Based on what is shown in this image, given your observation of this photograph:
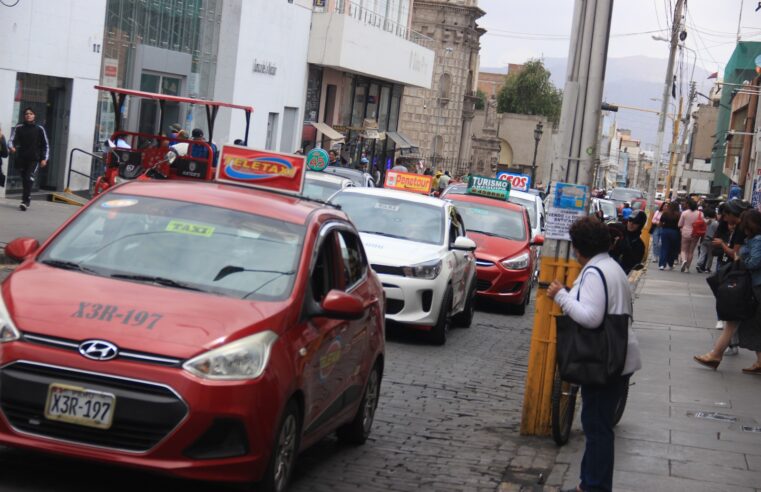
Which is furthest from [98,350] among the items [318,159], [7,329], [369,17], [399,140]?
[399,140]

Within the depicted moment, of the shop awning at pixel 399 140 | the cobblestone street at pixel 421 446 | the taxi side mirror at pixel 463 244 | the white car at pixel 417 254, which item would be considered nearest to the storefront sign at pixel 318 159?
the white car at pixel 417 254

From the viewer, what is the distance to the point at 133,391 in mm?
5984

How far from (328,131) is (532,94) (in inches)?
3150

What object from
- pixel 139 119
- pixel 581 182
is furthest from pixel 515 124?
pixel 581 182

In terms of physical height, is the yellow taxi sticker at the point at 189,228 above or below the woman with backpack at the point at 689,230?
above

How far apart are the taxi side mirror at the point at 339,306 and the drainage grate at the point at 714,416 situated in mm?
4903

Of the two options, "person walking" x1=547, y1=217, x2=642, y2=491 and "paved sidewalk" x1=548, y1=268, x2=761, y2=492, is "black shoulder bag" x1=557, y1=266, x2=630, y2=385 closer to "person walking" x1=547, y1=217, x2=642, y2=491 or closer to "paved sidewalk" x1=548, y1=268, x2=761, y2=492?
"person walking" x1=547, y1=217, x2=642, y2=491

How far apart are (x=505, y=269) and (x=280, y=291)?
12000 millimetres

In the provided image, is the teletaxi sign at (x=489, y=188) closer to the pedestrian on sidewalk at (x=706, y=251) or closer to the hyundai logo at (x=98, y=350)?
the pedestrian on sidewalk at (x=706, y=251)

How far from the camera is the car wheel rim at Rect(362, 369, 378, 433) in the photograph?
28.3 feet

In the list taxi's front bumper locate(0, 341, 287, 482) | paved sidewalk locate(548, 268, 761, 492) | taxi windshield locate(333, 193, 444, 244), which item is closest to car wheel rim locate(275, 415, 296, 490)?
taxi's front bumper locate(0, 341, 287, 482)

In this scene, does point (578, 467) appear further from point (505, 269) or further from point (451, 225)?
point (505, 269)

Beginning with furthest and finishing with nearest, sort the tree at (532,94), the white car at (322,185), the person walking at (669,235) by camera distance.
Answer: the tree at (532,94) → the person walking at (669,235) → the white car at (322,185)

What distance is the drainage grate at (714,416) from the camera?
1080 centimetres
